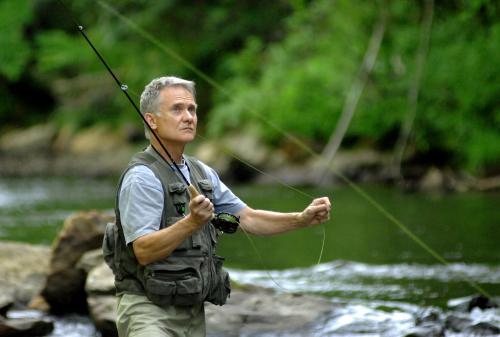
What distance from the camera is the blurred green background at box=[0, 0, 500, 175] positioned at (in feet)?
67.0

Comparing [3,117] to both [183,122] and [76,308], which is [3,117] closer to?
[76,308]

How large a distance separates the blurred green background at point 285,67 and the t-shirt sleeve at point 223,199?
541 cm

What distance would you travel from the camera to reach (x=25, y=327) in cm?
690

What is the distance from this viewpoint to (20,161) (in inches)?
1340

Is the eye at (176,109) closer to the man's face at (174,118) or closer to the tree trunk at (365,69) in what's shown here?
the man's face at (174,118)

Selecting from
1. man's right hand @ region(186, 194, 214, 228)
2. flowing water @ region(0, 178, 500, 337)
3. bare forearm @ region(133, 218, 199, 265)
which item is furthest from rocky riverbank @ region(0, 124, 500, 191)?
man's right hand @ region(186, 194, 214, 228)

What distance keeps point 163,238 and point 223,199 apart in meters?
0.64

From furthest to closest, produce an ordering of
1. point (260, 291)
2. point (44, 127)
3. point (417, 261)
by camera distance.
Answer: point (44, 127) → point (417, 261) → point (260, 291)

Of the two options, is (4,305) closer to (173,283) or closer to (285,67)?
(173,283)

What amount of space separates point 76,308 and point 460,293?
3.25 m

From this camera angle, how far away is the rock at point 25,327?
22.2 feet

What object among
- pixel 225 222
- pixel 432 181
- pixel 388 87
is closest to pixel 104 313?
pixel 225 222

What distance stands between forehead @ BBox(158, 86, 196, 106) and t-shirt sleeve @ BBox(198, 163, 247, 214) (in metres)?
0.36

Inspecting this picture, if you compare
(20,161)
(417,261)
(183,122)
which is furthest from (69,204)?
(183,122)
